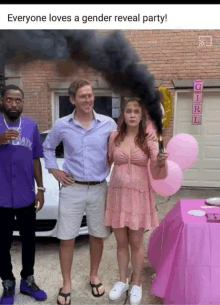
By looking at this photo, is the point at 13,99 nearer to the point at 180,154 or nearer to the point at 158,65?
the point at 180,154

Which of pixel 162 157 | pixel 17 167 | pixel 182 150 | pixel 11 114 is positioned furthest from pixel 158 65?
pixel 17 167

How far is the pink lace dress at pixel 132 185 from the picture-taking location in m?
2.11

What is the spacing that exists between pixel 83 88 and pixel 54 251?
1.87 metres

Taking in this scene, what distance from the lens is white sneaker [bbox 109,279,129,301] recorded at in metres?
2.30

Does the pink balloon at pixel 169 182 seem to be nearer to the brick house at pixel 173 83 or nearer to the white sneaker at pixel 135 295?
the brick house at pixel 173 83

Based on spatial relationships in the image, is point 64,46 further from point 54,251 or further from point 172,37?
point 54,251

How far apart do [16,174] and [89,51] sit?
1.06 m

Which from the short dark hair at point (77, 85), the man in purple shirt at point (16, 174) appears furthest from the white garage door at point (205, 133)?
the man in purple shirt at point (16, 174)

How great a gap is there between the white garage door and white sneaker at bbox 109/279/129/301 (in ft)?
12.5

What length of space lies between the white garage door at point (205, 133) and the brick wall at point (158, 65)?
41 cm

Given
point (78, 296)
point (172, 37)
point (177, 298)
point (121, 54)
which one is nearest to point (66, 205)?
point (78, 296)

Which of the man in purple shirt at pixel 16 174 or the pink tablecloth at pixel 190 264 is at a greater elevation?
the man in purple shirt at pixel 16 174

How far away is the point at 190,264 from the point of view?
2.03m

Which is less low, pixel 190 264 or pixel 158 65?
pixel 158 65
